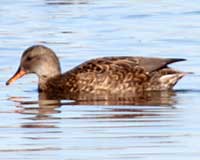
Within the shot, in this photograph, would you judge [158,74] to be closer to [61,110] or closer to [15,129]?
[61,110]

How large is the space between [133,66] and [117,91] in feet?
1.34

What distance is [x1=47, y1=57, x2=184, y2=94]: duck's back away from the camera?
16859 millimetres

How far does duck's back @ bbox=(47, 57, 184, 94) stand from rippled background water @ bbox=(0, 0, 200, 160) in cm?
39

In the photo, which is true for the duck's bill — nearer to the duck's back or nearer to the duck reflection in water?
the duck reflection in water

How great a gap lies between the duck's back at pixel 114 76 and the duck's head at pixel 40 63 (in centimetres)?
36

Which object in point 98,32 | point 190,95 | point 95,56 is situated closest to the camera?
point 190,95

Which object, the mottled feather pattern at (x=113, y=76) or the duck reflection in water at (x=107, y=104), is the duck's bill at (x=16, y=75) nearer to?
the duck reflection in water at (x=107, y=104)

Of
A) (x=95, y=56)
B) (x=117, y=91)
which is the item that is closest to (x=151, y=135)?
(x=117, y=91)

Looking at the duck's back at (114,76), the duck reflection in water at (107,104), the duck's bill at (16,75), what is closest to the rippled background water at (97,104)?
the duck reflection in water at (107,104)

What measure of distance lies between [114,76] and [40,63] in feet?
3.35

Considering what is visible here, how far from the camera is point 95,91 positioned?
16797 mm

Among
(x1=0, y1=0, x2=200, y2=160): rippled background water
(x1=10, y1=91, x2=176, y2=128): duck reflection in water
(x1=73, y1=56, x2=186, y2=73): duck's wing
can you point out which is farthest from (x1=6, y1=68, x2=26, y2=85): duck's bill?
(x1=73, y1=56, x2=186, y2=73): duck's wing

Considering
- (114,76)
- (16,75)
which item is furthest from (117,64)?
(16,75)

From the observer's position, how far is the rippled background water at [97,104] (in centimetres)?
1170
